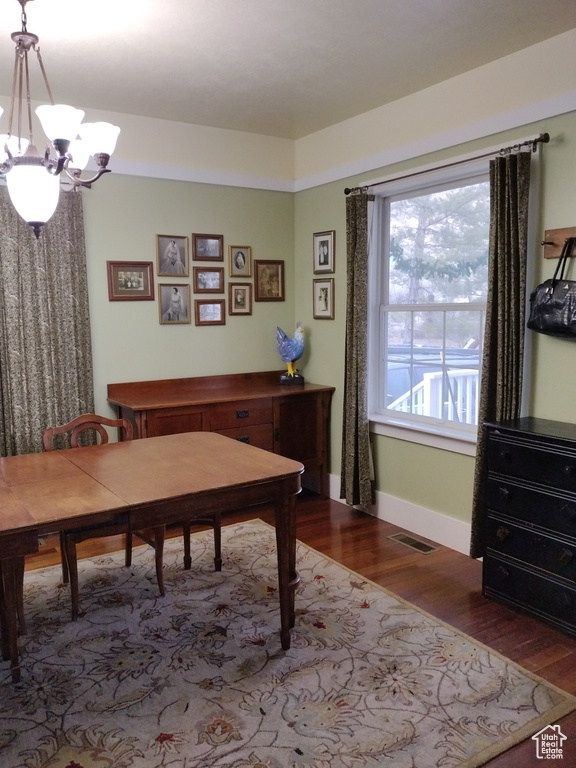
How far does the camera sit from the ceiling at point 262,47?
2.52 meters

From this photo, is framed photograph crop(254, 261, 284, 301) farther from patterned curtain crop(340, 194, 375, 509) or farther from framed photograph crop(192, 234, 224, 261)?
patterned curtain crop(340, 194, 375, 509)

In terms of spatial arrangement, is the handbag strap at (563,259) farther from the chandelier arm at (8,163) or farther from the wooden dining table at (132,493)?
the chandelier arm at (8,163)

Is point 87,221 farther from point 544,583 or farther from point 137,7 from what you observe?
point 544,583

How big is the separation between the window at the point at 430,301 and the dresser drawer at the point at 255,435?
2.38ft

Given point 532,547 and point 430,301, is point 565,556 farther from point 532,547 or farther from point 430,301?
point 430,301

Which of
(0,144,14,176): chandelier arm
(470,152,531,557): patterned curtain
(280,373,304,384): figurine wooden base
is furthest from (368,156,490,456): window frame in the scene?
(0,144,14,176): chandelier arm

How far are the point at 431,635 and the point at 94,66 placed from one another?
125 inches

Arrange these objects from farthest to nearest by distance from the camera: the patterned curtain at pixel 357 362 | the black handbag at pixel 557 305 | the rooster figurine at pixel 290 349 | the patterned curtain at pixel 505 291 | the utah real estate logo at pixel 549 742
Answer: the rooster figurine at pixel 290 349
the patterned curtain at pixel 357 362
the patterned curtain at pixel 505 291
the black handbag at pixel 557 305
the utah real estate logo at pixel 549 742

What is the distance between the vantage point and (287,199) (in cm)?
468

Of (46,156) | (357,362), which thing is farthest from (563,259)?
(46,156)

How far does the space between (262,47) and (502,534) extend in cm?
258

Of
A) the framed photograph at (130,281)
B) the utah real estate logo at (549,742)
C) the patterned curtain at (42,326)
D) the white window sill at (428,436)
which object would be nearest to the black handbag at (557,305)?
the white window sill at (428,436)

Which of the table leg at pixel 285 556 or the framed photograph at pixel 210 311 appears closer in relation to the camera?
the table leg at pixel 285 556

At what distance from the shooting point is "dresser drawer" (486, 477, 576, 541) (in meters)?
2.54
